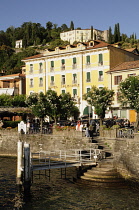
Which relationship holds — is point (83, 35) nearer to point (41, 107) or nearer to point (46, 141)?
point (41, 107)

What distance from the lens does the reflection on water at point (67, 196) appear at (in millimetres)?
20781

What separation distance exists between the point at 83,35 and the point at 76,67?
101151 mm

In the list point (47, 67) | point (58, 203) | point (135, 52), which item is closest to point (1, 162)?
point (58, 203)

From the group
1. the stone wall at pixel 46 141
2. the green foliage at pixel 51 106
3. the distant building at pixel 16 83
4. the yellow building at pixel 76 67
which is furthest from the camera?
the distant building at pixel 16 83

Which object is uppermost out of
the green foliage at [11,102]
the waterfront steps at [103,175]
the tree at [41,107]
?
the green foliage at [11,102]

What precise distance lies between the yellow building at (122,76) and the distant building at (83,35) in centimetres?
9526

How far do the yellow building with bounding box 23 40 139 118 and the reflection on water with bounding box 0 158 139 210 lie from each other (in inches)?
1200

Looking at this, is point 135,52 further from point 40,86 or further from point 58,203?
point 58,203

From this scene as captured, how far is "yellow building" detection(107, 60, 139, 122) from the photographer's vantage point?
52.3 meters

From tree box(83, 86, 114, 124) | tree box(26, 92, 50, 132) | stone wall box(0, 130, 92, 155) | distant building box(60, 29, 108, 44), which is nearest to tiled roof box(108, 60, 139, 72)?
tree box(83, 86, 114, 124)

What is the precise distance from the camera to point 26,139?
40281mm

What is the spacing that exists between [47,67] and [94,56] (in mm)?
10716

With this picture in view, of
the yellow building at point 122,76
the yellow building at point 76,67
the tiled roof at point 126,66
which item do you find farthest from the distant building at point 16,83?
the tiled roof at point 126,66

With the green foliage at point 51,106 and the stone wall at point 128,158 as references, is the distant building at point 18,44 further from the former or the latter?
the stone wall at point 128,158
